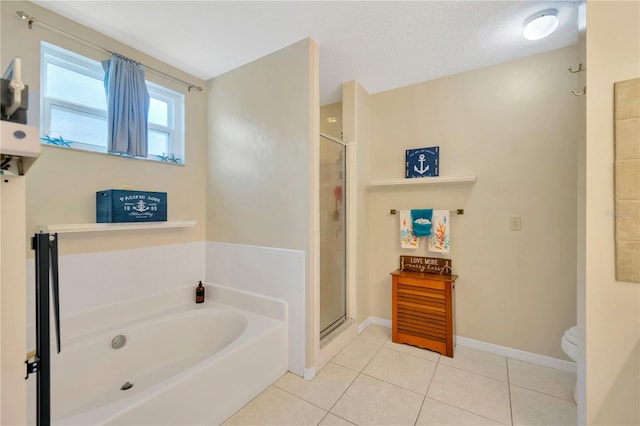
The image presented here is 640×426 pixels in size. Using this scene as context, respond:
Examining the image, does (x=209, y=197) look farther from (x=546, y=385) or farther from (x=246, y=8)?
(x=546, y=385)

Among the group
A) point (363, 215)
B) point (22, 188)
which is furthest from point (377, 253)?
point (22, 188)

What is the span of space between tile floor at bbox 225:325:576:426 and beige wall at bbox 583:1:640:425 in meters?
0.45

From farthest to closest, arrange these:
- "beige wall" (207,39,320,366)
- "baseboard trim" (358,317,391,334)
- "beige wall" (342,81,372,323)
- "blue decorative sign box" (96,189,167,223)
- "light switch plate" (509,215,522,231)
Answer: "baseboard trim" (358,317,391,334)
"beige wall" (342,81,372,323)
"light switch plate" (509,215,522,231)
"beige wall" (207,39,320,366)
"blue decorative sign box" (96,189,167,223)

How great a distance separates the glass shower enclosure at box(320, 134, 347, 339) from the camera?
224 cm

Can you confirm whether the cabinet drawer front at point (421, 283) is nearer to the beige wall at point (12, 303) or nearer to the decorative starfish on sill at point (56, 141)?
the beige wall at point (12, 303)

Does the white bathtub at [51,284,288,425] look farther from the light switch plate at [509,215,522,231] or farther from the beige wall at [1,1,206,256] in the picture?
the light switch plate at [509,215,522,231]

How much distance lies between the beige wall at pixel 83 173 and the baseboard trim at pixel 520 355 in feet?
8.81

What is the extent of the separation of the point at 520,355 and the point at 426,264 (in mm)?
991

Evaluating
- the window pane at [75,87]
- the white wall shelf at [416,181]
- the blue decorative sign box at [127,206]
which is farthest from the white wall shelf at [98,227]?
the white wall shelf at [416,181]

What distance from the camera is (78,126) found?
1.83 m

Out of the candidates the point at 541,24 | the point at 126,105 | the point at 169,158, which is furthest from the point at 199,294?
the point at 541,24

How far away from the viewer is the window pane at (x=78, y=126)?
174 cm

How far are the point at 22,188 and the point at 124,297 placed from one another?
1713 millimetres

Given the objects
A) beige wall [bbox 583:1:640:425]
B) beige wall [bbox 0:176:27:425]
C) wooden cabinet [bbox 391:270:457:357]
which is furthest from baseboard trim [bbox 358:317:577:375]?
beige wall [bbox 0:176:27:425]
